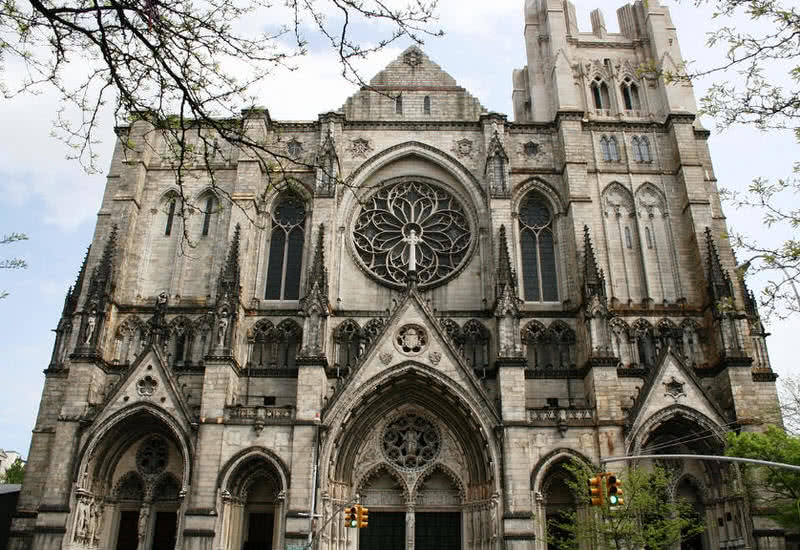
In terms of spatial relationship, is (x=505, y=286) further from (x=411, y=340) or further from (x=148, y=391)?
(x=148, y=391)

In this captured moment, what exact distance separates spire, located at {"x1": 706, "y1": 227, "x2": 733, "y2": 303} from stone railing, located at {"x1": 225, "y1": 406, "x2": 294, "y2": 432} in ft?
51.4

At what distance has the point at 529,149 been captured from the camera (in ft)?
96.9

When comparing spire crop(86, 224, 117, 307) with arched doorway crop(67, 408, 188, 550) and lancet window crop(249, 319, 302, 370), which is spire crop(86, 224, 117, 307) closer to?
arched doorway crop(67, 408, 188, 550)

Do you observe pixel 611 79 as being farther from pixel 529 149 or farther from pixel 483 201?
pixel 483 201

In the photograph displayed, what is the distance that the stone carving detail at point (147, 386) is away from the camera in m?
22.8

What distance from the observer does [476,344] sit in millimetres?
25406

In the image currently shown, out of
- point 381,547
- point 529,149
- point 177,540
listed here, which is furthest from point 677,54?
point 177,540

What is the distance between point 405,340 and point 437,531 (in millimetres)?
6683

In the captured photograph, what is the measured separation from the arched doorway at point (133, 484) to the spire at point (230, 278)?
4.70 meters

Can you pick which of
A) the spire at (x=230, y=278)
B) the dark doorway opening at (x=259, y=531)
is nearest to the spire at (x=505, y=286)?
the spire at (x=230, y=278)

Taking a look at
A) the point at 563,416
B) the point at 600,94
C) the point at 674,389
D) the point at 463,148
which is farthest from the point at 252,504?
the point at 600,94

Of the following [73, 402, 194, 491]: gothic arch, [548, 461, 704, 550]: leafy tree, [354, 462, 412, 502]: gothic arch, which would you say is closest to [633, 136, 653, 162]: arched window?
[548, 461, 704, 550]: leafy tree

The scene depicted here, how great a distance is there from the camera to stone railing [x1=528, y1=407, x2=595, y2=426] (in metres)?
22.0

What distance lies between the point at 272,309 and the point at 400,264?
548 centimetres
